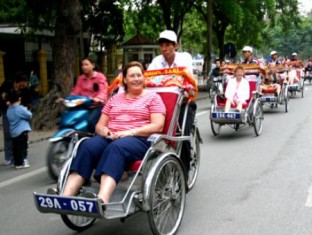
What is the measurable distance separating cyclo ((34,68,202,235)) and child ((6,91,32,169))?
9.04 feet

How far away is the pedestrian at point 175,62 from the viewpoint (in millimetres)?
5566

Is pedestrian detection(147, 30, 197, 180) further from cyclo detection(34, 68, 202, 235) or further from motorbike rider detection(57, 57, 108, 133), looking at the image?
motorbike rider detection(57, 57, 108, 133)

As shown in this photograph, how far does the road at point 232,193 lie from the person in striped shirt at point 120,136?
0.74 metres

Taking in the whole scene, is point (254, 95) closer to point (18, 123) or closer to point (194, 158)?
point (194, 158)

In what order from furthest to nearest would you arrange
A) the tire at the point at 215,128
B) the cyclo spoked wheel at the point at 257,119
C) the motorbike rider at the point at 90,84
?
the tire at the point at 215,128
the cyclo spoked wheel at the point at 257,119
the motorbike rider at the point at 90,84

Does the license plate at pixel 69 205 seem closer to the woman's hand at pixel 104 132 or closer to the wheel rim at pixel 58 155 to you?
the woman's hand at pixel 104 132

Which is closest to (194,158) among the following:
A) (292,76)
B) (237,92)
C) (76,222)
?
(76,222)

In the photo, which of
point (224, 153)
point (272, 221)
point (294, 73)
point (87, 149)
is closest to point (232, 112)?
point (224, 153)

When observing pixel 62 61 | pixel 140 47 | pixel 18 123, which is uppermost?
pixel 140 47

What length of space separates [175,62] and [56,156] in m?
2.21

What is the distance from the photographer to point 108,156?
13.8 feet

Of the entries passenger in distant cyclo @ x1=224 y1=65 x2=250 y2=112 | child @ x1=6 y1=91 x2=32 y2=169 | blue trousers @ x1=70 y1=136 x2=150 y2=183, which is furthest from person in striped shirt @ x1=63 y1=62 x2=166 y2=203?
passenger in distant cyclo @ x1=224 y1=65 x2=250 y2=112

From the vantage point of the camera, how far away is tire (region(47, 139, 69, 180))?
22.1ft

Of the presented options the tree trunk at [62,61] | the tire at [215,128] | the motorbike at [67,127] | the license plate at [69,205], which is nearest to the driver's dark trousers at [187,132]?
the motorbike at [67,127]
